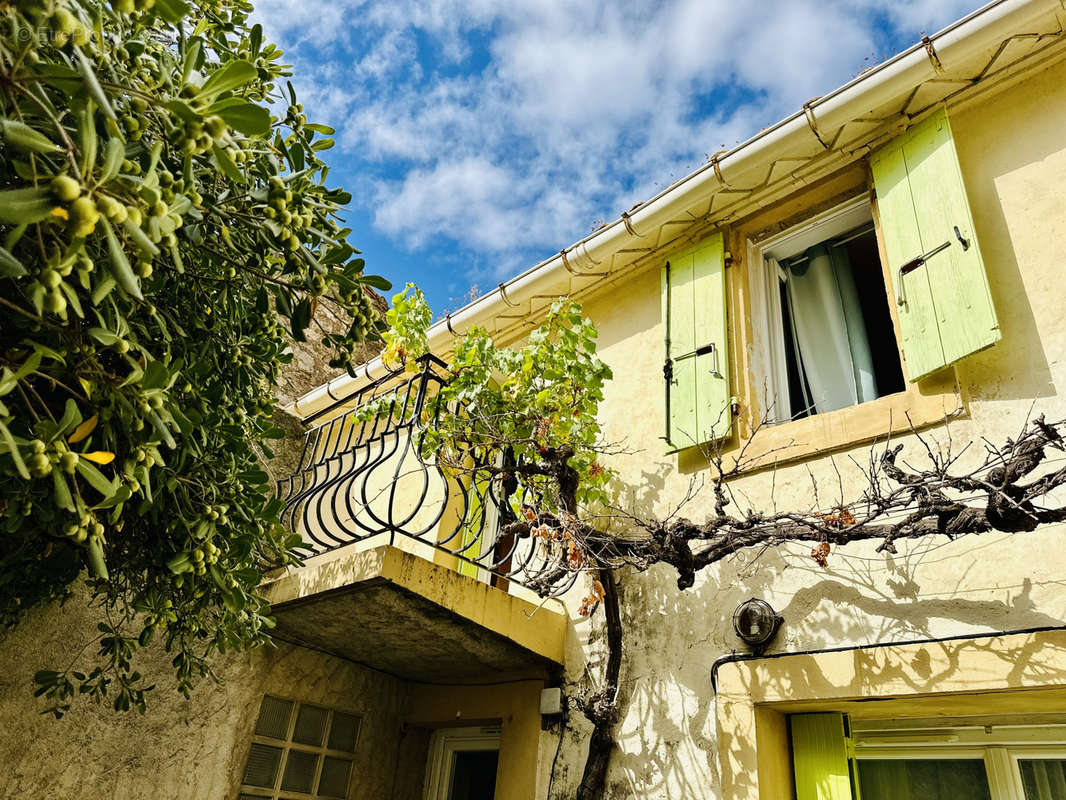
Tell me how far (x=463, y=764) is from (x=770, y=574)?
8.96 feet

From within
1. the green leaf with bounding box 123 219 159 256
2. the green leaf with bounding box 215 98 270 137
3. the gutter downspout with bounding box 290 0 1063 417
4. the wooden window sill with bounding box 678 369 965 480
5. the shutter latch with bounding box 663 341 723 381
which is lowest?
the green leaf with bounding box 123 219 159 256

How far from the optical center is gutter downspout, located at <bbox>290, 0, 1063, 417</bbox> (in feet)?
11.6

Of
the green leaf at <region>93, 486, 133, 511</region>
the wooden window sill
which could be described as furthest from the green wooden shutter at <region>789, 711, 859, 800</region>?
the green leaf at <region>93, 486, 133, 511</region>

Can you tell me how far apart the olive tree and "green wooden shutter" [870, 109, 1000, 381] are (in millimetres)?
2706

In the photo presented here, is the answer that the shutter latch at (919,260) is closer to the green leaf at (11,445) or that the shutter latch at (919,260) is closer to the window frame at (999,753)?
the window frame at (999,753)

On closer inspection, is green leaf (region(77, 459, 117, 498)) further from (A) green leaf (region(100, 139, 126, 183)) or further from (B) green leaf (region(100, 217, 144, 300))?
(A) green leaf (region(100, 139, 126, 183))

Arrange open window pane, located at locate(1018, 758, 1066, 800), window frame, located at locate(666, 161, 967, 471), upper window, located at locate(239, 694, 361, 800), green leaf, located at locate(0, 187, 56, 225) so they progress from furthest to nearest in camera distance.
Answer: upper window, located at locate(239, 694, 361, 800) < window frame, located at locate(666, 161, 967, 471) < open window pane, located at locate(1018, 758, 1066, 800) < green leaf, located at locate(0, 187, 56, 225)

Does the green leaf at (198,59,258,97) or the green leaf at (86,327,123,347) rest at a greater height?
the green leaf at (198,59,258,97)

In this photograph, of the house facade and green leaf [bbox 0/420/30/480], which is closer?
green leaf [bbox 0/420/30/480]

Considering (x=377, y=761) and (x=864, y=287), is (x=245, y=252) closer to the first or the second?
(x=377, y=761)

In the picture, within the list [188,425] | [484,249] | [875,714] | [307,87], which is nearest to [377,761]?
[875,714]

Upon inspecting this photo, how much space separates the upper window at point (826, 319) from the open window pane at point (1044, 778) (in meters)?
1.87

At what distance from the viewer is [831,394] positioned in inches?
159

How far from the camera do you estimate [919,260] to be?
3.53 metres
